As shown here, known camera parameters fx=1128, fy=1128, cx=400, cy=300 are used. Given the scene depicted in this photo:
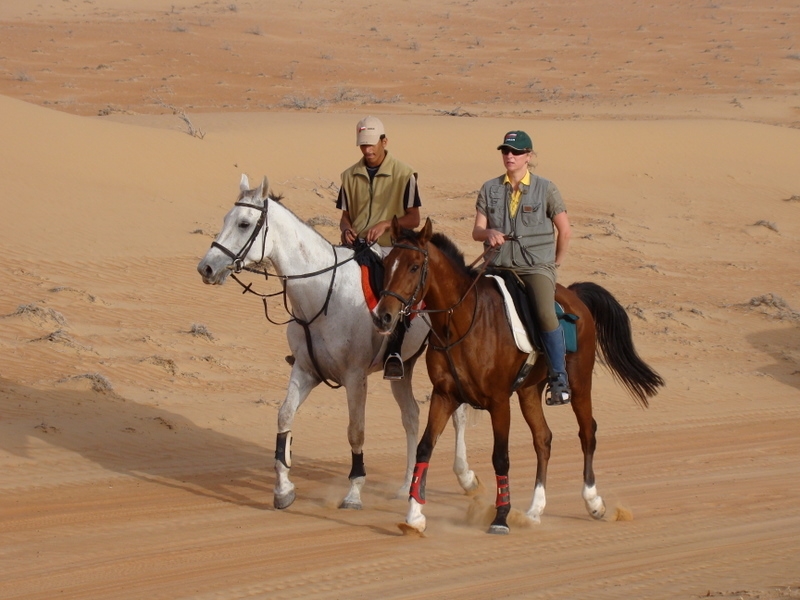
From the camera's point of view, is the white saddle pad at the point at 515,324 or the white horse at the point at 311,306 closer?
the white saddle pad at the point at 515,324

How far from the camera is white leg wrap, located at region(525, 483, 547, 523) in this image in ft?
29.2

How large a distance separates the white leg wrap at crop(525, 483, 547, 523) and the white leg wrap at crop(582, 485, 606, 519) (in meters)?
0.38

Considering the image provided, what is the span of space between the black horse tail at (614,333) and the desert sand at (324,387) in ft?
3.38

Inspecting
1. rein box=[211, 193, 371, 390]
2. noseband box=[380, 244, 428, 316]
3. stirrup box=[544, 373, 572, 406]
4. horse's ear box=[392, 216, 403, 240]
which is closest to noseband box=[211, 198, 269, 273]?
rein box=[211, 193, 371, 390]

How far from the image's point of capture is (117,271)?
19.1m

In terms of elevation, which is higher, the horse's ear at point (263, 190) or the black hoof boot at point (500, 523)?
the horse's ear at point (263, 190)

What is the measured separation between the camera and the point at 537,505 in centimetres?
895

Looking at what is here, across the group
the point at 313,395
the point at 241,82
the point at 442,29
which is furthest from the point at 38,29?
the point at 313,395

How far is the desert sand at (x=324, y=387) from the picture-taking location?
7.72 meters

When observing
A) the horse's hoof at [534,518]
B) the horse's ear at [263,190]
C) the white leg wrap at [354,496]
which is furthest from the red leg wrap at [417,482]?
the horse's ear at [263,190]

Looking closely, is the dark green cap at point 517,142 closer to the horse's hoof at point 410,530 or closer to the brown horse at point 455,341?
the brown horse at point 455,341

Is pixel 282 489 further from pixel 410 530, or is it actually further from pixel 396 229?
pixel 396 229

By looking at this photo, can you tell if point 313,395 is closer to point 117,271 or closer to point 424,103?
point 117,271

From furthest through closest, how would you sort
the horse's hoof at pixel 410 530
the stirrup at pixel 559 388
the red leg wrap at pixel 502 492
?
the stirrup at pixel 559 388, the red leg wrap at pixel 502 492, the horse's hoof at pixel 410 530
